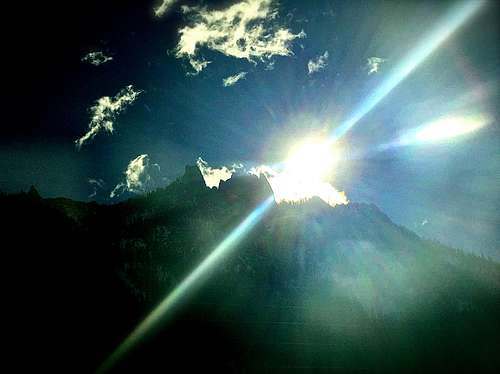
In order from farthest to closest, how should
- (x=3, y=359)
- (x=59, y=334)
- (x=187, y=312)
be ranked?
(x=187, y=312)
(x=59, y=334)
(x=3, y=359)

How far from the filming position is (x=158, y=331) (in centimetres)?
14462

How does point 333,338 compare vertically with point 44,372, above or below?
above

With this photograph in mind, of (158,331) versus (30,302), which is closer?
(30,302)

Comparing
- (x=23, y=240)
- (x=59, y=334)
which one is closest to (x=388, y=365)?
(x=59, y=334)

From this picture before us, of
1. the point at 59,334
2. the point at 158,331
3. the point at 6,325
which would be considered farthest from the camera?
the point at 158,331

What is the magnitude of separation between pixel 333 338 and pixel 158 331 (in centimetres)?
9804

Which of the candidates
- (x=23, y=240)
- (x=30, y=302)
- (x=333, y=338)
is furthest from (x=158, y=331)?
(x=333, y=338)

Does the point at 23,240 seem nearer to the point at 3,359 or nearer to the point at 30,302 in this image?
the point at 30,302

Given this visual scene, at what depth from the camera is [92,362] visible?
4375 inches

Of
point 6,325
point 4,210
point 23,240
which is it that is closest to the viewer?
point 6,325

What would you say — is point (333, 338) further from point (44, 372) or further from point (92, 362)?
point (44, 372)

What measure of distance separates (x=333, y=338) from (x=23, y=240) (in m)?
160

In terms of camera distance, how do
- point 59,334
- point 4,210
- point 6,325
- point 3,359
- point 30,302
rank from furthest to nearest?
point 4,210
point 30,302
point 59,334
point 6,325
point 3,359

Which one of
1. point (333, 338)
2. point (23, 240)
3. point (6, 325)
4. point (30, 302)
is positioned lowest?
point (6, 325)
